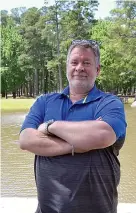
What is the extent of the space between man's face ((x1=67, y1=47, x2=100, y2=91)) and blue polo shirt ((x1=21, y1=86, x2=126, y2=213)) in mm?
100

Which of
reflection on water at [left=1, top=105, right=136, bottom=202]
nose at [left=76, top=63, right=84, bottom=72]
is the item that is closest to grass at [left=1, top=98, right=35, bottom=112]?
reflection on water at [left=1, top=105, right=136, bottom=202]

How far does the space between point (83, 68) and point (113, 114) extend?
35 centimetres

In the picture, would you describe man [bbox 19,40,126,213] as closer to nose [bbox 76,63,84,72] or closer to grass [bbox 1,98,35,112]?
nose [bbox 76,63,84,72]

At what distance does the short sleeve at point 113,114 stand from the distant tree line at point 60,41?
30655 millimetres

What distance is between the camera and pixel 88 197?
2.11 meters

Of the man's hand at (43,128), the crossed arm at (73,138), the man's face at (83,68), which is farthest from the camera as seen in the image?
the man's face at (83,68)

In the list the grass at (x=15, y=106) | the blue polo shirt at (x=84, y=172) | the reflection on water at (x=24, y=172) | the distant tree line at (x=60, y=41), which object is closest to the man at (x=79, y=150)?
the blue polo shirt at (x=84, y=172)

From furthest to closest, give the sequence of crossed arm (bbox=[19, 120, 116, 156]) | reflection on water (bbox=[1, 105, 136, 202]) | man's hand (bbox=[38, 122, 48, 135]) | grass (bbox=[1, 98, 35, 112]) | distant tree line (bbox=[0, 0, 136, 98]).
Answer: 1. distant tree line (bbox=[0, 0, 136, 98])
2. grass (bbox=[1, 98, 35, 112])
3. reflection on water (bbox=[1, 105, 136, 202])
4. man's hand (bbox=[38, 122, 48, 135])
5. crossed arm (bbox=[19, 120, 116, 156])

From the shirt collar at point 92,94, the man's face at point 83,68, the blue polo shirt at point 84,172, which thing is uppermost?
the man's face at point 83,68

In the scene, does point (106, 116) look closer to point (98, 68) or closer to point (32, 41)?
point (98, 68)

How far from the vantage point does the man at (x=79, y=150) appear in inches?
82.3

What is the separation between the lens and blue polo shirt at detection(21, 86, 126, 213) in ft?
6.89

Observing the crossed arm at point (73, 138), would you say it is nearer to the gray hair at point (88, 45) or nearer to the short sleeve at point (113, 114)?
the short sleeve at point (113, 114)

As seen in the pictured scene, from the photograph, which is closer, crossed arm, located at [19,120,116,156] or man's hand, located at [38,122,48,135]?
crossed arm, located at [19,120,116,156]
